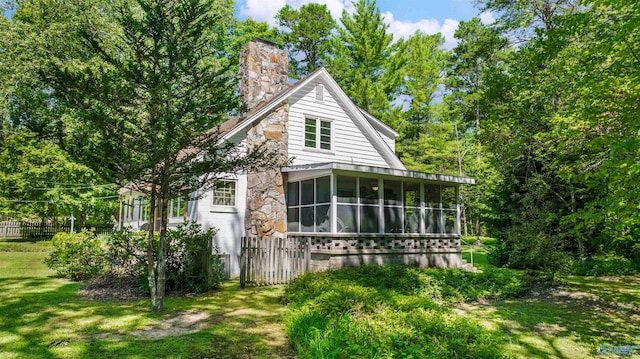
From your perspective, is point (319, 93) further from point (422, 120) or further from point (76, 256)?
point (422, 120)

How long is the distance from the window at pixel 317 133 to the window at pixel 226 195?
11.2ft

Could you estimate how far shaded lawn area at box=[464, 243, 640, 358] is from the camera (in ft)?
19.3

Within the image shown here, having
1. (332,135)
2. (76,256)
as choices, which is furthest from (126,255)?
(332,135)

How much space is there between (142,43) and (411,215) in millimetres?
10982

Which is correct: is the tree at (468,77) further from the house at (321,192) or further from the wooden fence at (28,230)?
the wooden fence at (28,230)

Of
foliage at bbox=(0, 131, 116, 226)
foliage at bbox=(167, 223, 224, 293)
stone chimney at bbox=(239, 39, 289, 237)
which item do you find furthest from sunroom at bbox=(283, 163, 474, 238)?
foliage at bbox=(0, 131, 116, 226)

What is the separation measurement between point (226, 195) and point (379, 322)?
364 inches

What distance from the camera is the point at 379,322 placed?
5125mm

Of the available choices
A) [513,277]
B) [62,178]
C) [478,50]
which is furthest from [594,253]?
[62,178]

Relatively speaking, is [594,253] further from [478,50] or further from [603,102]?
[478,50]

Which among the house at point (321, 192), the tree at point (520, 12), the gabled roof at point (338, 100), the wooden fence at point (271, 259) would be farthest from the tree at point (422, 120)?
the wooden fence at point (271, 259)

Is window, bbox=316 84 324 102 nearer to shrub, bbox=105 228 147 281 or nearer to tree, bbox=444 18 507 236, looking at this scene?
shrub, bbox=105 228 147 281

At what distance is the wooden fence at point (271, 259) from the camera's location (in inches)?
415

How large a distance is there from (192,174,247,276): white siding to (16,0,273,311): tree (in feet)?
16.6
